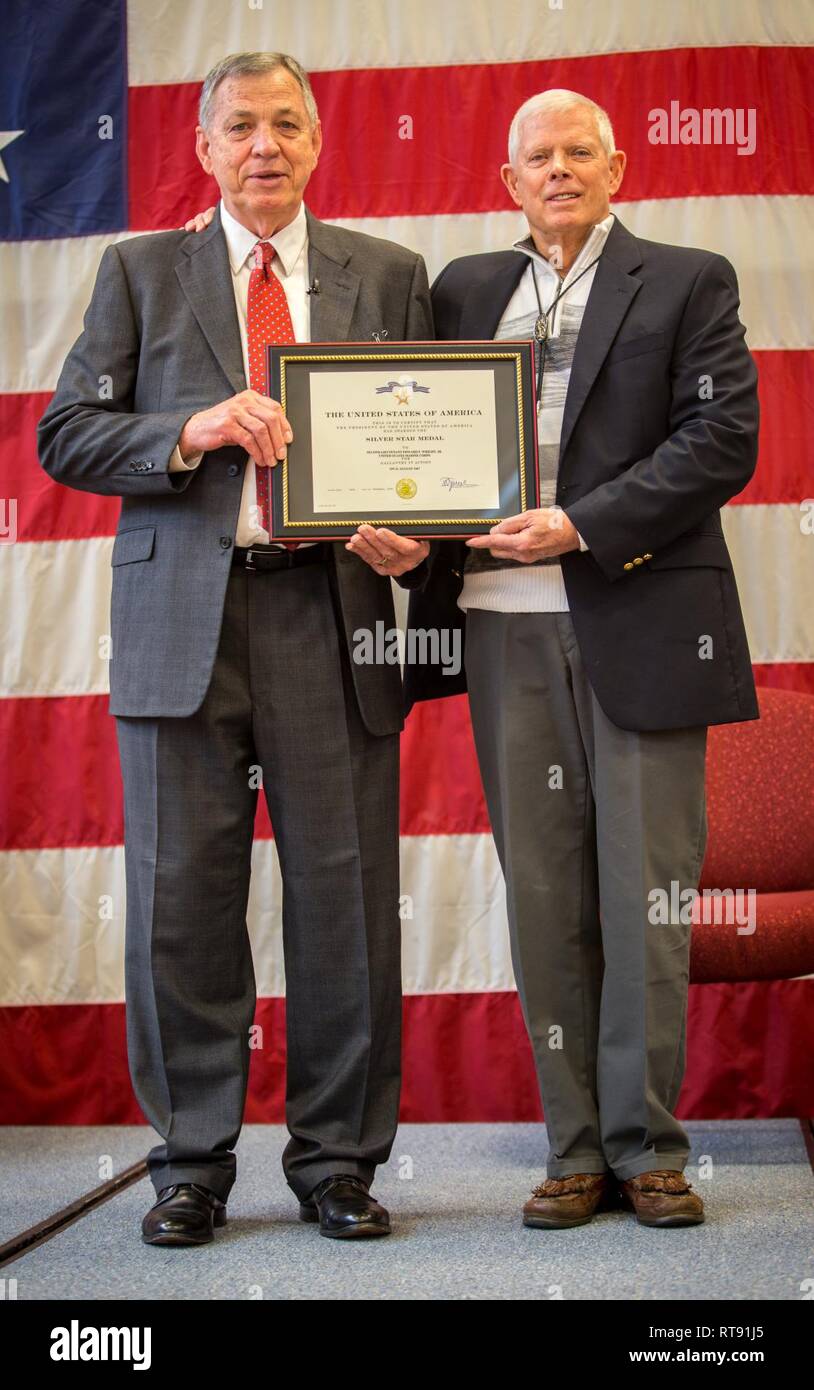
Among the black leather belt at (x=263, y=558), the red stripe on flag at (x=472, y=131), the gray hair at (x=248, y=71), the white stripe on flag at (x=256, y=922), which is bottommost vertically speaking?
the white stripe on flag at (x=256, y=922)

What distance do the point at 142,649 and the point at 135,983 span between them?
0.52 meters

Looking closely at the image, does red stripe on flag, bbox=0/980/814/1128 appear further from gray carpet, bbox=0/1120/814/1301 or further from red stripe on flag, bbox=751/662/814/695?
red stripe on flag, bbox=751/662/814/695

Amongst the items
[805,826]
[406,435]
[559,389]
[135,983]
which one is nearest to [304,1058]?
[135,983]

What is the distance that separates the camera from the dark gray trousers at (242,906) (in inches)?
88.8

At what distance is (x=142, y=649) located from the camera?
227cm

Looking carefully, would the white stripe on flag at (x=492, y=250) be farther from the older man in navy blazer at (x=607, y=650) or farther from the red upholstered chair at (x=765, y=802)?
the older man in navy blazer at (x=607, y=650)

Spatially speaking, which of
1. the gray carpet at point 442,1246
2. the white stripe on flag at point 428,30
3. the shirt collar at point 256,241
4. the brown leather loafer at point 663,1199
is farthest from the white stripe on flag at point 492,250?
the brown leather loafer at point 663,1199

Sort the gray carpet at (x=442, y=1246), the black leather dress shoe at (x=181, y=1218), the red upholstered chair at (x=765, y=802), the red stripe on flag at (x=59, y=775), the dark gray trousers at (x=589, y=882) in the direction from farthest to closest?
the red stripe on flag at (x=59, y=775)
the red upholstered chair at (x=765, y=802)
the dark gray trousers at (x=589, y=882)
the black leather dress shoe at (x=181, y=1218)
the gray carpet at (x=442, y=1246)

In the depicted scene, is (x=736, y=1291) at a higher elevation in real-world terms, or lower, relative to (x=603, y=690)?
lower

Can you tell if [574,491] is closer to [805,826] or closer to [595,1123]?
[595,1123]

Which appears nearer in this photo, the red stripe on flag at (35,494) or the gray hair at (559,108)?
the gray hair at (559,108)

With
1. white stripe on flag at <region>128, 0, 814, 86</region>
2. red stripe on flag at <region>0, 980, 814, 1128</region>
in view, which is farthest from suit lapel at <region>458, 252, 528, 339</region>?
red stripe on flag at <region>0, 980, 814, 1128</region>

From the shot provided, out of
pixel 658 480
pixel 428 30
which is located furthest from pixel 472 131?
pixel 658 480
